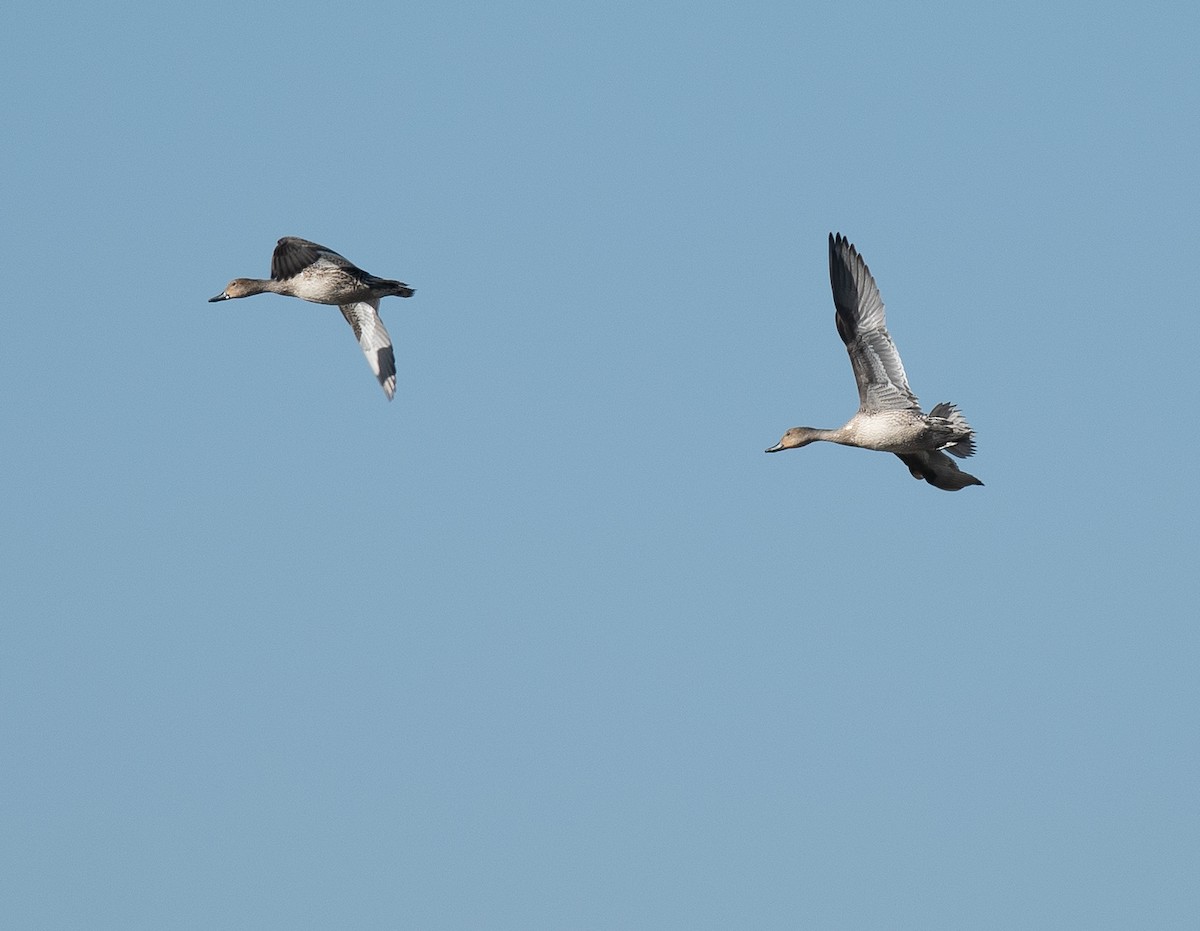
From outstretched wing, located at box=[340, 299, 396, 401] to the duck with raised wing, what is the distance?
17 millimetres

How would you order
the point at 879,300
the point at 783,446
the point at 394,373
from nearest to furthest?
the point at 879,300
the point at 783,446
the point at 394,373

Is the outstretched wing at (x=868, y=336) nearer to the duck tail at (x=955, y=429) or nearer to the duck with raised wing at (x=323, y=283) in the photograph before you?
the duck tail at (x=955, y=429)

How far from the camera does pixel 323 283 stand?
101 feet

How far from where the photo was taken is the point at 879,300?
27312 millimetres

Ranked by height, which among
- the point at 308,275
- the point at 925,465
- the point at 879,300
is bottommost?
the point at 925,465

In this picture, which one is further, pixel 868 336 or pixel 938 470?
pixel 938 470

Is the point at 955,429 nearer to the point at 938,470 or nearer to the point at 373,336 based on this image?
the point at 938,470

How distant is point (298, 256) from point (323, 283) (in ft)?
1.98

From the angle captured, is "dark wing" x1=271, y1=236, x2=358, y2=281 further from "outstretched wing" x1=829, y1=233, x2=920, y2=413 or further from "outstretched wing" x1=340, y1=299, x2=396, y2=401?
"outstretched wing" x1=829, y1=233, x2=920, y2=413

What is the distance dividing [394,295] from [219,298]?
381 cm

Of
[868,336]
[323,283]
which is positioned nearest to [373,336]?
[323,283]

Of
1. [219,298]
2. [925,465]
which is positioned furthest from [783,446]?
[219,298]

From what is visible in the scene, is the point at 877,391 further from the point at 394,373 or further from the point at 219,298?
the point at 219,298

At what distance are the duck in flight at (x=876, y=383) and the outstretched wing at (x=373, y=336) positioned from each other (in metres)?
8.52
